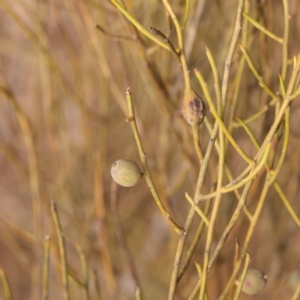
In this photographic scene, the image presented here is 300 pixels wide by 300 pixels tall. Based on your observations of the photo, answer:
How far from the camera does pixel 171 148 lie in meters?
0.82

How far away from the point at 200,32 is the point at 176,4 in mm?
57

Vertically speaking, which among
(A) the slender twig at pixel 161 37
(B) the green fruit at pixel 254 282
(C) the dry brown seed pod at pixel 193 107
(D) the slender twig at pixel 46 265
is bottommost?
(B) the green fruit at pixel 254 282

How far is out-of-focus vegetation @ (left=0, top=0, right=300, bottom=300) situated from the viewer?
1.27 ft

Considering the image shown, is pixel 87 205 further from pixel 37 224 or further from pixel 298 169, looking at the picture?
pixel 298 169

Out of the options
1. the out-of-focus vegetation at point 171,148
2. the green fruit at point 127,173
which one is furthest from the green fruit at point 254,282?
the green fruit at point 127,173

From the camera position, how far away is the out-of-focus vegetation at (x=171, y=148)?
387 mm

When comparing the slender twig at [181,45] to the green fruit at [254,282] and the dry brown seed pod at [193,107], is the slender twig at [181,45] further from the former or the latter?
the green fruit at [254,282]

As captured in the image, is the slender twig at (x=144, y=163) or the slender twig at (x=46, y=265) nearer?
the slender twig at (x=144, y=163)

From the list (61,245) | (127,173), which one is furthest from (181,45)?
(61,245)

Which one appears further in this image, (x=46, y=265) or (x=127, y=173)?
(x=46, y=265)

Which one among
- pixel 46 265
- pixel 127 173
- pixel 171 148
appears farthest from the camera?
pixel 171 148

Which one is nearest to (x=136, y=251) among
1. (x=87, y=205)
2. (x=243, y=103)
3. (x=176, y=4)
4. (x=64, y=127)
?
(x=87, y=205)

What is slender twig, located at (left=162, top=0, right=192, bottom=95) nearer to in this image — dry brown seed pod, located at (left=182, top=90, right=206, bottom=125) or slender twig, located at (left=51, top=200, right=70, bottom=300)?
dry brown seed pod, located at (left=182, top=90, right=206, bottom=125)

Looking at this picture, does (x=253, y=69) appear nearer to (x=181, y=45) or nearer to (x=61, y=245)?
(x=181, y=45)
